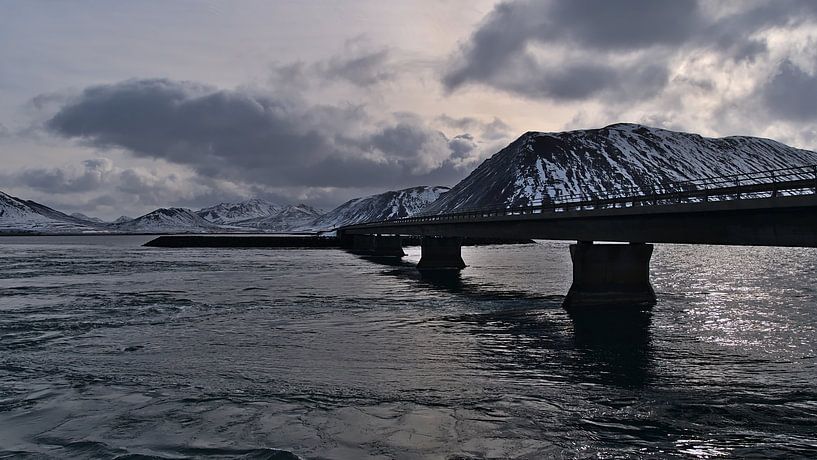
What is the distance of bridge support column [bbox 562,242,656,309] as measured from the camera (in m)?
37.8

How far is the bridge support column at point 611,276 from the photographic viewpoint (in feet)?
124

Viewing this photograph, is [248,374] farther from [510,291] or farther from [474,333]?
[510,291]

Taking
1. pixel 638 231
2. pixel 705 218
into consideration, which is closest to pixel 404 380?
pixel 705 218

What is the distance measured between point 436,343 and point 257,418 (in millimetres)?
11797

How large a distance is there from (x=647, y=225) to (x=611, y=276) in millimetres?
5075

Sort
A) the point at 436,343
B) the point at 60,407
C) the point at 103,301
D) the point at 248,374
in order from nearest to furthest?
the point at 60,407 < the point at 248,374 < the point at 436,343 < the point at 103,301

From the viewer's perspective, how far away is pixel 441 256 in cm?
8219

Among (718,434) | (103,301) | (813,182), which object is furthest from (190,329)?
(813,182)

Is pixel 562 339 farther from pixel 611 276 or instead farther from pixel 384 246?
pixel 384 246

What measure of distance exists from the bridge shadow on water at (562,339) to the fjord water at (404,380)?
15cm

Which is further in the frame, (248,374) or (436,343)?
(436,343)

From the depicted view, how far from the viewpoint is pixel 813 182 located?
2197cm

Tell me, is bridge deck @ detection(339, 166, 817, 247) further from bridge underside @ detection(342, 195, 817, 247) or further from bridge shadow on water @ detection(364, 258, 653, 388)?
bridge shadow on water @ detection(364, 258, 653, 388)

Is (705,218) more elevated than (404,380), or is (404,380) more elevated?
(705,218)
